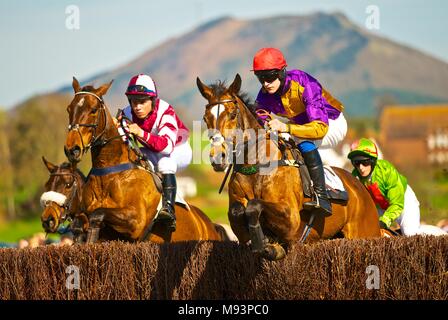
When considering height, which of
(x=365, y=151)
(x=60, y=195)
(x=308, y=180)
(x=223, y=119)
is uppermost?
(x=223, y=119)

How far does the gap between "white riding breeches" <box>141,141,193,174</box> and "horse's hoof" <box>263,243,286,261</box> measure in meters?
2.04

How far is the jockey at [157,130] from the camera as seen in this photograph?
8.25m

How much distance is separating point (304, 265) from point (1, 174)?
4714 cm

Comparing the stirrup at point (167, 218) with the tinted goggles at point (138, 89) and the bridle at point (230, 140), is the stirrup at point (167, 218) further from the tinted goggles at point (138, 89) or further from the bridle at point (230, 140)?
the bridle at point (230, 140)

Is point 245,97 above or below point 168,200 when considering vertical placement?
above

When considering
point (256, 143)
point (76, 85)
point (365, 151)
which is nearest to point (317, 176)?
point (256, 143)

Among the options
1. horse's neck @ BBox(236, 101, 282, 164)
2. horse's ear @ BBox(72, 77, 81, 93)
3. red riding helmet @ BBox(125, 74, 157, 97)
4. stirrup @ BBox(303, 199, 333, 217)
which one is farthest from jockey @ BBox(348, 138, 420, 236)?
horse's ear @ BBox(72, 77, 81, 93)

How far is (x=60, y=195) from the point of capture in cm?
984

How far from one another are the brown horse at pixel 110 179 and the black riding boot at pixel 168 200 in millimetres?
77

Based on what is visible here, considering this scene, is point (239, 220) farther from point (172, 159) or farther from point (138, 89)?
point (138, 89)

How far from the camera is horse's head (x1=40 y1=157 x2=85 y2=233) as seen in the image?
972 cm

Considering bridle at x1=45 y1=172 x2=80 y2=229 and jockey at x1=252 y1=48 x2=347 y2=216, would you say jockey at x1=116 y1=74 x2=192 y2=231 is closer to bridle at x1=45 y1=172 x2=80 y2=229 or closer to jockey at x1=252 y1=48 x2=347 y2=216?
jockey at x1=252 y1=48 x2=347 y2=216

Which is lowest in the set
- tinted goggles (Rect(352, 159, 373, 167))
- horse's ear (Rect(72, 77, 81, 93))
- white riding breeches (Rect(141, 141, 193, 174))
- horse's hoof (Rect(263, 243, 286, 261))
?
horse's hoof (Rect(263, 243, 286, 261))

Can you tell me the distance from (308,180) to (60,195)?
3.50 m
